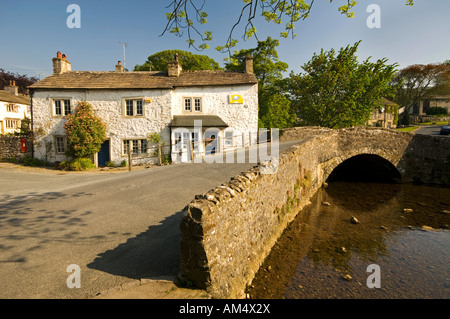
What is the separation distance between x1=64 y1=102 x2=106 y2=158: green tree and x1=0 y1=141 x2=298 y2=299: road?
8.87 meters

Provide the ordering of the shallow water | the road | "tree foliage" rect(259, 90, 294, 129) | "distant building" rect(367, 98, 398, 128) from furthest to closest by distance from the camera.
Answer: "distant building" rect(367, 98, 398, 128) < "tree foliage" rect(259, 90, 294, 129) < the shallow water < the road

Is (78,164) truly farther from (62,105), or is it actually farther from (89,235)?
(89,235)

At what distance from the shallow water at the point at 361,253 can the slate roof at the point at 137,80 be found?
13350 mm

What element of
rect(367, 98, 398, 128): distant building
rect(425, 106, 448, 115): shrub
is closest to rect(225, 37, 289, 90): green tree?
rect(367, 98, 398, 128): distant building

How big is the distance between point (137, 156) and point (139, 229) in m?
14.7

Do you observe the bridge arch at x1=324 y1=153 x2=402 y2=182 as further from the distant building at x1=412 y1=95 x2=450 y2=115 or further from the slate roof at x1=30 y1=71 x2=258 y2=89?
the distant building at x1=412 y1=95 x2=450 y2=115

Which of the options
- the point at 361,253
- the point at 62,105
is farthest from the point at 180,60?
the point at 361,253

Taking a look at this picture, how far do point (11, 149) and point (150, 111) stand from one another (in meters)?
12.5

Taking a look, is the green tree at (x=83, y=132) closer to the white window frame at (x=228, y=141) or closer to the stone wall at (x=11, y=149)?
the stone wall at (x=11, y=149)

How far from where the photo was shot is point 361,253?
22.8ft

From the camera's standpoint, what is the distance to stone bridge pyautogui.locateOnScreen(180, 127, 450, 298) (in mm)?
3590

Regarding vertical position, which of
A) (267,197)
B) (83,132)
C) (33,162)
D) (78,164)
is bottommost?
(267,197)

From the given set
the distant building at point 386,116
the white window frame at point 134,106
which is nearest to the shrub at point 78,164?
the white window frame at point 134,106

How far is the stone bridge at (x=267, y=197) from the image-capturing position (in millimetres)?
3590
